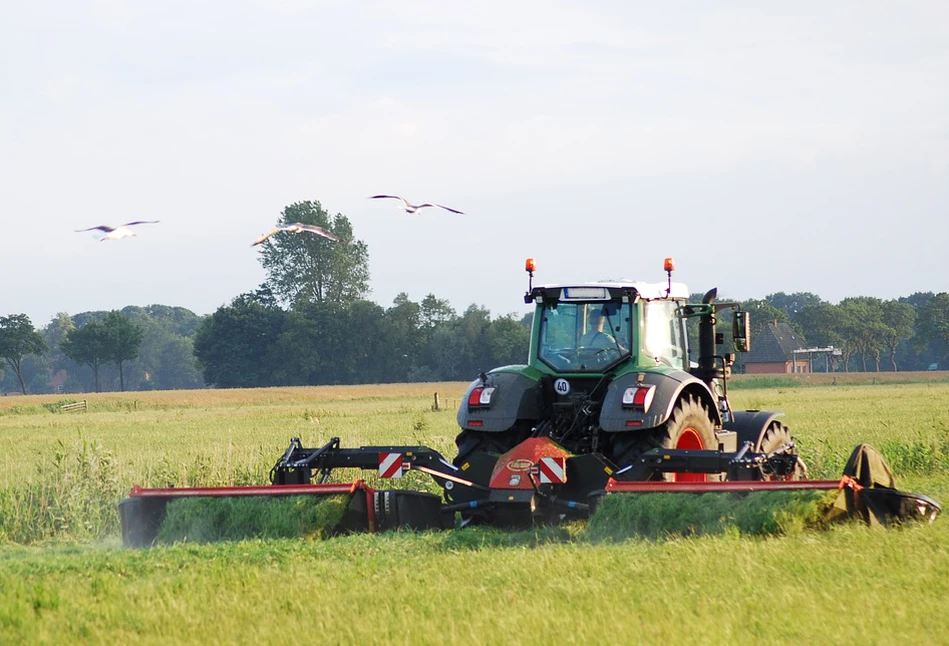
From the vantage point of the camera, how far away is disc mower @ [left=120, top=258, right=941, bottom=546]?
985 centimetres

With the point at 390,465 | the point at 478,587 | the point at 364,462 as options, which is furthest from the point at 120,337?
the point at 478,587

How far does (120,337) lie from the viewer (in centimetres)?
8975

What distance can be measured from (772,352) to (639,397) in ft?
268

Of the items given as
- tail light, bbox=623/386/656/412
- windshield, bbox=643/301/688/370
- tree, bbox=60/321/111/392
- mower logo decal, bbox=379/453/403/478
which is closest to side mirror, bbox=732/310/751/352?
windshield, bbox=643/301/688/370

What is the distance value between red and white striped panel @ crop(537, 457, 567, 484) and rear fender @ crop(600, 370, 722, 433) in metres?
0.56

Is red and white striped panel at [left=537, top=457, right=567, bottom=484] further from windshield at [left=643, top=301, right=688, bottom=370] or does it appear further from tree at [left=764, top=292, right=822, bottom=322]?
tree at [left=764, top=292, right=822, bottom=322]

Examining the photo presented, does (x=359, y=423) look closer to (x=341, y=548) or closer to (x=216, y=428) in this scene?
(x=216, y=428)

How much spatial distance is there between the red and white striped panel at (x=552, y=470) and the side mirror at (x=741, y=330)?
9.39 ft

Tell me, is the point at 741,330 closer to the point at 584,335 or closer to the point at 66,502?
the point at 584,335

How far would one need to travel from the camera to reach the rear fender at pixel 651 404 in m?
10.2

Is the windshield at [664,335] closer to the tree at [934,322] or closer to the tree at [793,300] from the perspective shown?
the tree at [934,322]

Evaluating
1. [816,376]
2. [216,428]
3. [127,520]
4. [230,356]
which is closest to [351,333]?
[230,356]

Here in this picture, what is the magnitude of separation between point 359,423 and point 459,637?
2587 cm

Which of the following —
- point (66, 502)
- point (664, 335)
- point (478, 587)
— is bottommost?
point (478, 587)
